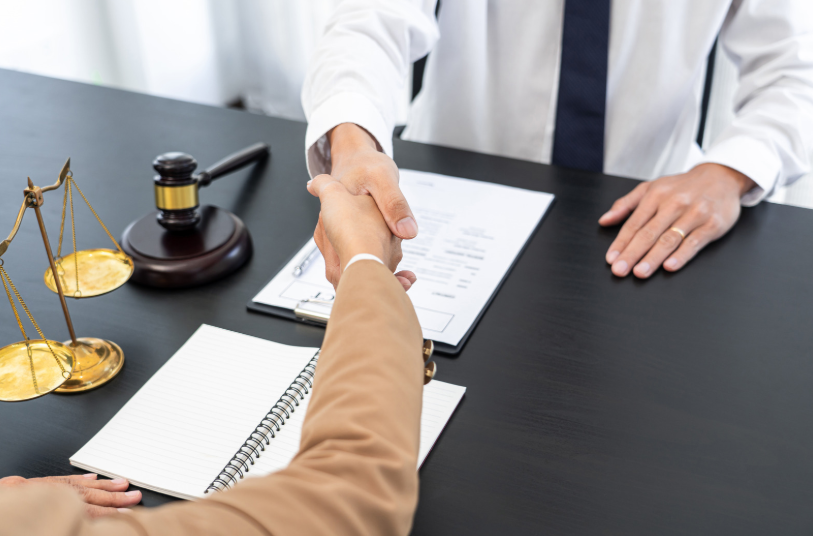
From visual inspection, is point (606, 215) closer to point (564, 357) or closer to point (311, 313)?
point (564, 357)

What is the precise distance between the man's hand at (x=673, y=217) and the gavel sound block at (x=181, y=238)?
0.59m

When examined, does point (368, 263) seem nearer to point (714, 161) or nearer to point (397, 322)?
point (397, 322)

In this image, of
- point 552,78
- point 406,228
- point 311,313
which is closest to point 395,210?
point 406,228

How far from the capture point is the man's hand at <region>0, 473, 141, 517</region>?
67cm

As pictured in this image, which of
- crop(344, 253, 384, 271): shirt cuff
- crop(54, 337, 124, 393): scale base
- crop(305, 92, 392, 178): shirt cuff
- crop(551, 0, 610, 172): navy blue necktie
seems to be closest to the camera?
crop(344, 253, 384, 271): shirt cuff

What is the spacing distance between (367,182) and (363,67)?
0.42 m

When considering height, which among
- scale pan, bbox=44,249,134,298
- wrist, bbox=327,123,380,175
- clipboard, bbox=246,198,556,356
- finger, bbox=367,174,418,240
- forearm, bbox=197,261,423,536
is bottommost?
clipboard, bbox=246,198,556,356

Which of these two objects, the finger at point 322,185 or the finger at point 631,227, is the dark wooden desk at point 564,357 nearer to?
the finger at point 631,227

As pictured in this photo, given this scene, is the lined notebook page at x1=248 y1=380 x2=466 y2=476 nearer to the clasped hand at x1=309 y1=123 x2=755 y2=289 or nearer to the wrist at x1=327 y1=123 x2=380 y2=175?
the clasped hand at x1=309 y1=123 x2=755 y2=289

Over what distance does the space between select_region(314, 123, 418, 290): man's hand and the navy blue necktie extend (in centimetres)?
54

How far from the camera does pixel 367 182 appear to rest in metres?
0.94

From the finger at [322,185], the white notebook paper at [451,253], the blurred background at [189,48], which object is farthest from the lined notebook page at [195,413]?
the blurred background at [189,48]

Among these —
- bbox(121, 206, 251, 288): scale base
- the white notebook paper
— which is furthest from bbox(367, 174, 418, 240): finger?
bbox(121, 206, 251, 288): scale base

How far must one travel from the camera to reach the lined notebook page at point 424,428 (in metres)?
0.73
